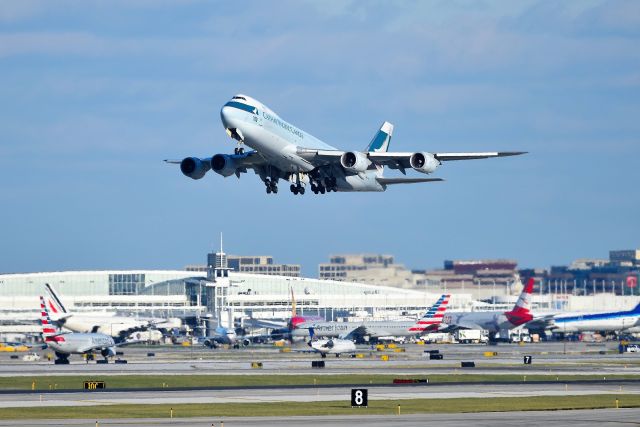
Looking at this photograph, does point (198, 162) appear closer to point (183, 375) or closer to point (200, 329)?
point (183, 375)

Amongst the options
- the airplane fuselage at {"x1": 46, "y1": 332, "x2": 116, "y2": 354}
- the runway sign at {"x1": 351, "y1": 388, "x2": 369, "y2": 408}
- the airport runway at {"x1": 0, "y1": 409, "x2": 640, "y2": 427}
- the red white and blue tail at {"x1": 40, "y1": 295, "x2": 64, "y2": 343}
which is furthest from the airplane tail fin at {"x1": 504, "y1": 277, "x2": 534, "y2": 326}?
the airport runway at {"x1": 0, "y1": 409, "x2": 640, "y2": 427}

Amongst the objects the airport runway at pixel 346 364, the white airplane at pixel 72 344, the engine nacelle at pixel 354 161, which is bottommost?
the airport runway at pixel 346 364

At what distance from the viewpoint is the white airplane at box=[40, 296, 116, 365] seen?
4444 inches

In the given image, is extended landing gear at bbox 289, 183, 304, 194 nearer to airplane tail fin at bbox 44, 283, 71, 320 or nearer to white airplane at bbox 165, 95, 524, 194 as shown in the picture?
white airplane at bbox 165, 95, 524, 194

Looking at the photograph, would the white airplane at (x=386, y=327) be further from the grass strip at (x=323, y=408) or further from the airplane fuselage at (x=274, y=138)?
the grass strip at (x=323, y=408)

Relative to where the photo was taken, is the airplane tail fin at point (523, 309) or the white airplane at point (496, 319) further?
the white airplane at point (496, 319)

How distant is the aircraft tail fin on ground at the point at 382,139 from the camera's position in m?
104

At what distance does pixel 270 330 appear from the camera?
187125 millimetres

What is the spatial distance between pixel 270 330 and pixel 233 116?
369ft

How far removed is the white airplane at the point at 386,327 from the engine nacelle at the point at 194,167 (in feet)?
243

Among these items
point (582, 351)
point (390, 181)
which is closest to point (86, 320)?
point (582, 351)

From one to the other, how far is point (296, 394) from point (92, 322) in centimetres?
9508

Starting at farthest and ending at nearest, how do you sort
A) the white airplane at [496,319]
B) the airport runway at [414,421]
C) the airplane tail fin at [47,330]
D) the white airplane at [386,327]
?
the white airplane at [496,319]
the white airplane at [386,327]
the airplane tail fin at [47,330]
the airport runway at [414,421]

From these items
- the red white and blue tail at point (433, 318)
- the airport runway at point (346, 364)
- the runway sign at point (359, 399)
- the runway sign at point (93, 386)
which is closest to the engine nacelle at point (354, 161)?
the airport runway at point (346, 364)
